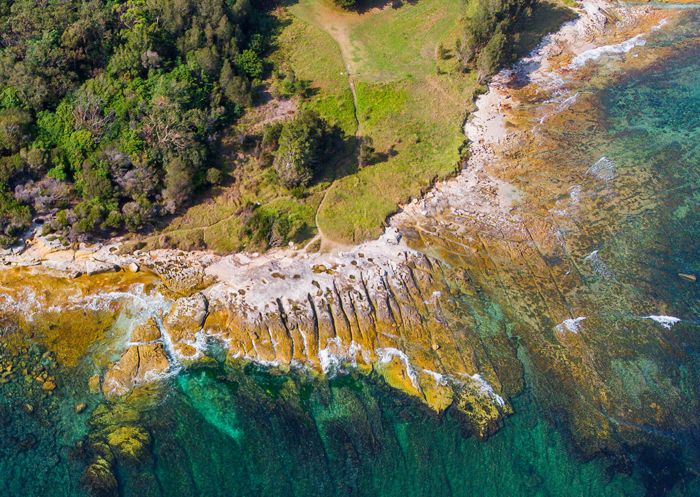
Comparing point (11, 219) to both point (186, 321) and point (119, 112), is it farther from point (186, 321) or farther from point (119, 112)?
point (186, 321)

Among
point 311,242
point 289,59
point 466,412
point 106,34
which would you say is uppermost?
point 106,34

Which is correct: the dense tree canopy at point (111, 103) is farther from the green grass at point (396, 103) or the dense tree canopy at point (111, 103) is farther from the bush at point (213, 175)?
the green grass at point (396, 103)

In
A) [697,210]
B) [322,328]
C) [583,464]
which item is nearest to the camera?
[583,464]

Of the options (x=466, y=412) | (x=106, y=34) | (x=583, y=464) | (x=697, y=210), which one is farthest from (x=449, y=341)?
(x=106, y=34)

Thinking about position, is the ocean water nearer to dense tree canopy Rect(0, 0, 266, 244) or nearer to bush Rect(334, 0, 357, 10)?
dense tree canopy Rect(0, 0, 266, 244)

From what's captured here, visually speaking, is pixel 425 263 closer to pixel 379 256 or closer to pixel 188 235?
pixel 379 256

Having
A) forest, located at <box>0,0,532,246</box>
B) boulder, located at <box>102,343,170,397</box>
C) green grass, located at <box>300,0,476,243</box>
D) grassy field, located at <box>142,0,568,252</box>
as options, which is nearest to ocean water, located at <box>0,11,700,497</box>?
boulder, located at <box>102,343,170,397</box>

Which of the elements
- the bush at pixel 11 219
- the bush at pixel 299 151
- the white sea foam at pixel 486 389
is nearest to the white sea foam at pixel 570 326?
the white sea foam at pixel 486 389
